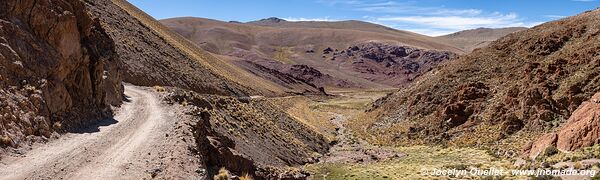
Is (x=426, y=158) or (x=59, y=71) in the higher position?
(x=59, y=71)

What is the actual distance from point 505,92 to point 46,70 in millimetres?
36550

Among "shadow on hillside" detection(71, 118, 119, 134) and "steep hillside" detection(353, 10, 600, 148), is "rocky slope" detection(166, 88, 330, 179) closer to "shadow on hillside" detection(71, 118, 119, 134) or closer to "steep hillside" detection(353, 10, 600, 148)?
"shadow on hillside" detection(71, 118, 119, 134)

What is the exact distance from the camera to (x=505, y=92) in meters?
42.7

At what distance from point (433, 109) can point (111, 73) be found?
31.6 meters

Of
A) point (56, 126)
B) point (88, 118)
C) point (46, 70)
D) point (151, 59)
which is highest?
point (46, 70)

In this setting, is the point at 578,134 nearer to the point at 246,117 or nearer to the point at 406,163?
the point at 406,163

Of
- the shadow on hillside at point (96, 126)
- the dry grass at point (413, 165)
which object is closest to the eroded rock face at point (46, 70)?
the shadow on hillside at point (96, 126)

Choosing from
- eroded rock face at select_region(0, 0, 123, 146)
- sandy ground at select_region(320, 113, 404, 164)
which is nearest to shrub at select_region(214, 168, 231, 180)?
eroded rock face at select_region(0, 0, 123, 146)

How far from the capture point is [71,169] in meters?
14.1

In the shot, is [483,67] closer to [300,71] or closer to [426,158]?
[426,158]

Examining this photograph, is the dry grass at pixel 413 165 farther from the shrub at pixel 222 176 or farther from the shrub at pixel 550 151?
the shrub at pixel 222 176

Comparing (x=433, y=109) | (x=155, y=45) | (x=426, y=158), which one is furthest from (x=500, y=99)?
(x=155, y=45)

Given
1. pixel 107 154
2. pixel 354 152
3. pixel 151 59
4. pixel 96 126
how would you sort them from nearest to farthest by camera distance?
pixel 107 154
pixel 96 126
pixel 354 152
pixel 151 59

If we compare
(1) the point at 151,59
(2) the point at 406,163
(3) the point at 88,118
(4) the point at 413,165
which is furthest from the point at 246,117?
(1) the point at 151,59
